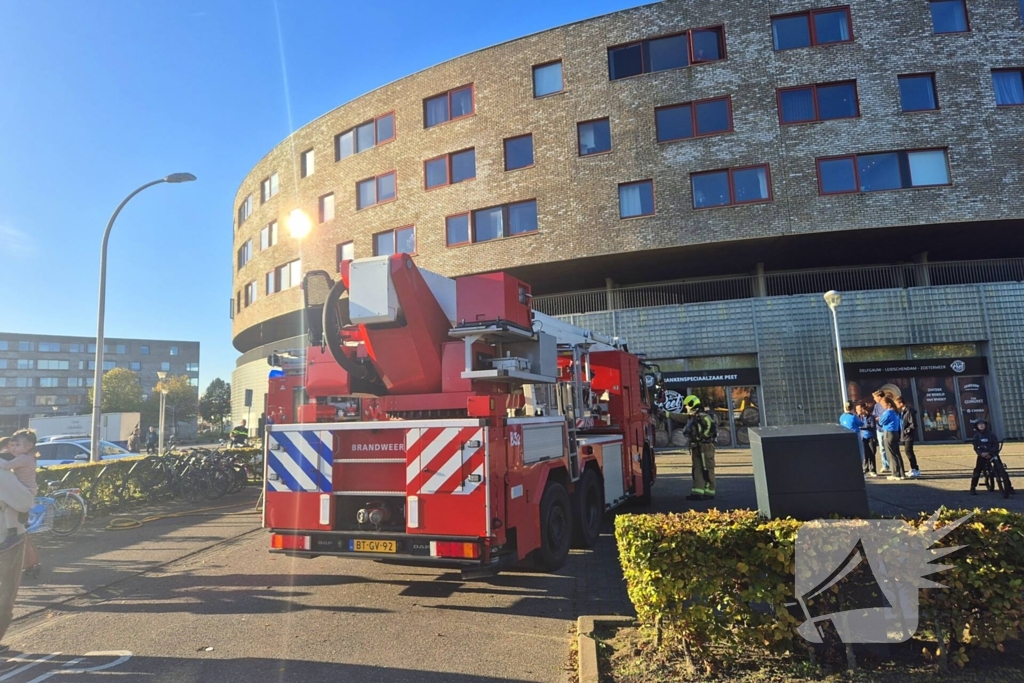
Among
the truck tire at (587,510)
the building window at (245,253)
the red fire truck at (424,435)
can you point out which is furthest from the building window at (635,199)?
the building window at (245,253)

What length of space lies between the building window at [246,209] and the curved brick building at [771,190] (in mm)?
15480

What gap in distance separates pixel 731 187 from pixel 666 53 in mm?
5646

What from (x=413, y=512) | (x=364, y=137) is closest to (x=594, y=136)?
(x=364, y=137)

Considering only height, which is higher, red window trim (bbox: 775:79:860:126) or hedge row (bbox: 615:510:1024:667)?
red window trim (bbox: 775:79:860:126)

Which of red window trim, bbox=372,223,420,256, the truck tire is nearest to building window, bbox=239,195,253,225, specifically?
red window trim, bbox=372,223,420,256

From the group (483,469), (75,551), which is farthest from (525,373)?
(75,551)

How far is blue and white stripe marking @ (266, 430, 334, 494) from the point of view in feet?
19.1

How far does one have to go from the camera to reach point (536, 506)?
5918 millimetres

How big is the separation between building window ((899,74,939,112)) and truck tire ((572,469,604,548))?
64.3ft

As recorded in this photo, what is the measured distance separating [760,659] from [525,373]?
319 cm

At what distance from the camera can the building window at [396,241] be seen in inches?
969

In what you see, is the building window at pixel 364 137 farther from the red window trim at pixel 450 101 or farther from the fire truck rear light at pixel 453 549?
the fire truck rear light at pixel 453 549

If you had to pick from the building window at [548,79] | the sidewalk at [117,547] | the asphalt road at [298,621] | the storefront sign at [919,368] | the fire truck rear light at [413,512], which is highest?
the building window at [548,79]

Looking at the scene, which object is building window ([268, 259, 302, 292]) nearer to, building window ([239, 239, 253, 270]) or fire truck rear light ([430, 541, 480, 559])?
building window ([239, 239, 253, 270])
